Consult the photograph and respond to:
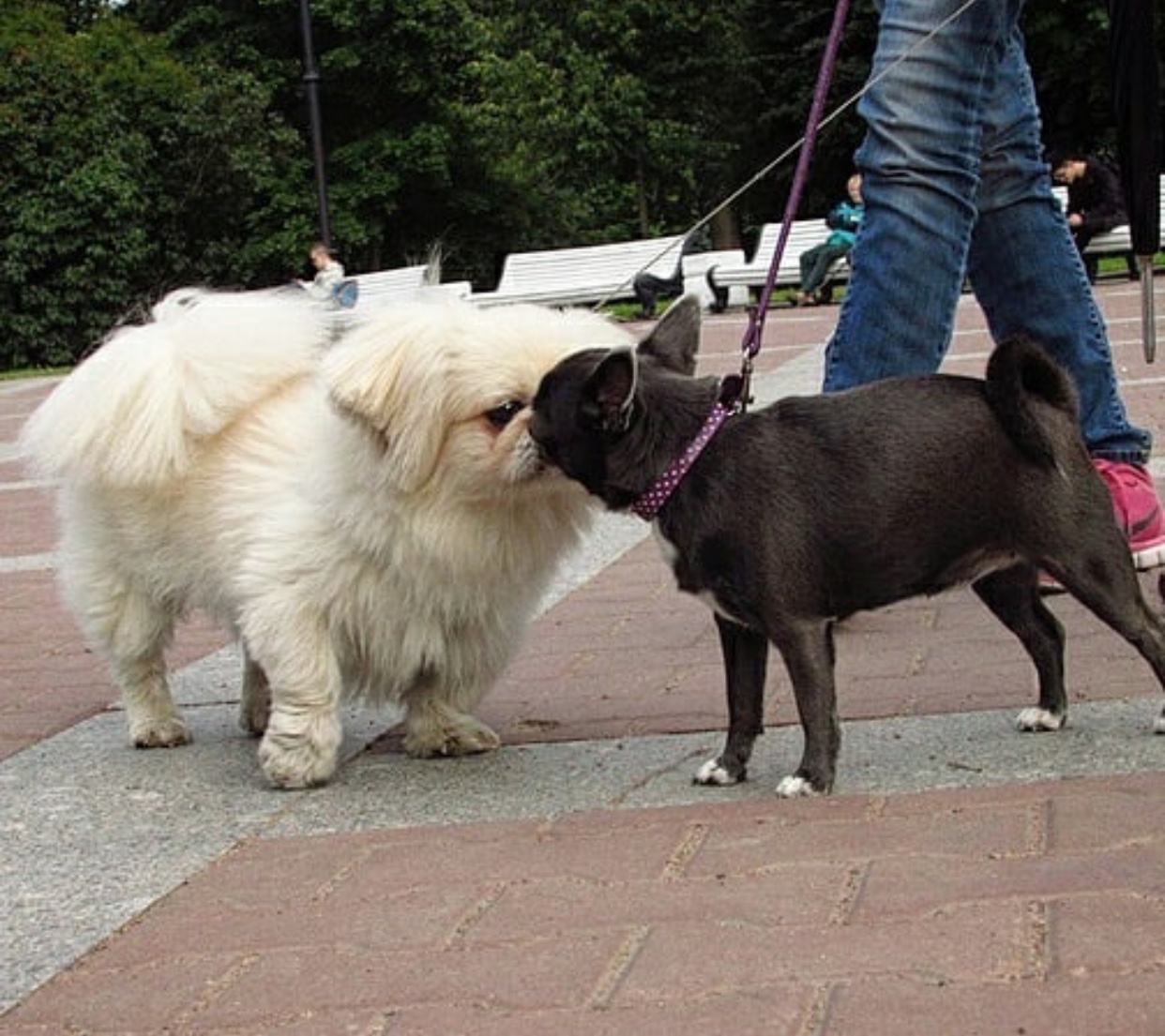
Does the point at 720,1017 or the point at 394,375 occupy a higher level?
the point at 394,375

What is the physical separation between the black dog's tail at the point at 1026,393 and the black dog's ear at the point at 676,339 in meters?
0.63

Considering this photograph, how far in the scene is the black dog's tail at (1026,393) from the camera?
404 centimetres

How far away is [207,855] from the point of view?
413 cm

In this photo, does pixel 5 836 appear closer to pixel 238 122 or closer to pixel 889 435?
pixel 889 435

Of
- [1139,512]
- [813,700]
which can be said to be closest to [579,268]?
[1139,512]

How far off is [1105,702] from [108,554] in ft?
8.24

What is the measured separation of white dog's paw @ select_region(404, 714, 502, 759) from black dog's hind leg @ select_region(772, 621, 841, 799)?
1.00 m

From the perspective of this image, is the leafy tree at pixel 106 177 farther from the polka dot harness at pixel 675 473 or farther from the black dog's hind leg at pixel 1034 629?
the polka dot harness at pixel 675 473

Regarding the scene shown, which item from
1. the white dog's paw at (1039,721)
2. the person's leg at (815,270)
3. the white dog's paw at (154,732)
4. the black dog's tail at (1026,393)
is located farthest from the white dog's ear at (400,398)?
the person's leg at (815,270)

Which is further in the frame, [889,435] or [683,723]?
[683,723]

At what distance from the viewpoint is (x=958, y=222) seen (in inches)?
218

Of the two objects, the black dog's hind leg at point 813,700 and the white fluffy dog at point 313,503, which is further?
the white fluffy dog at point 313,503

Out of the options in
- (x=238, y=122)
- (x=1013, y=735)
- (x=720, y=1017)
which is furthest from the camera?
(x=238, y=122)

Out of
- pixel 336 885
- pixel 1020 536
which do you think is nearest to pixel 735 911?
pixel 336 885
